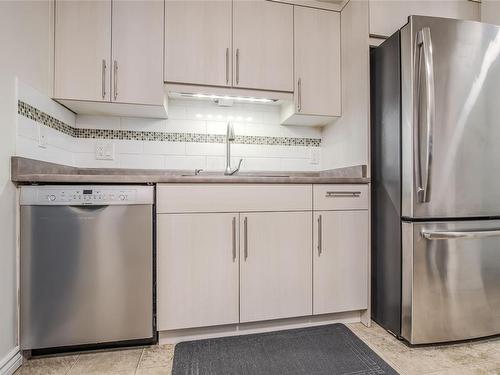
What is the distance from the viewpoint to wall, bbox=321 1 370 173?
66.4 inches

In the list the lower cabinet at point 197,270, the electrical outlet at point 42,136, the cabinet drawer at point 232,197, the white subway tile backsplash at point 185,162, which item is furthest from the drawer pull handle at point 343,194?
the electrical outlet at point 42,136

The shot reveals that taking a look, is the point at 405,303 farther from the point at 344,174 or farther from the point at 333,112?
the point at 333,112

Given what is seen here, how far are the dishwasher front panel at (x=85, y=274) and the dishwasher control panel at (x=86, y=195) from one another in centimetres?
3

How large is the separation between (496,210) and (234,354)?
1.58 meters

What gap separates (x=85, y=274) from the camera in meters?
1.33

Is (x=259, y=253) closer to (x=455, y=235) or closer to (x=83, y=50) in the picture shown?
Answer: (x=455, y=235)

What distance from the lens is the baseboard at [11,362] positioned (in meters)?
1.17

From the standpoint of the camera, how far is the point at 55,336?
1311 mm

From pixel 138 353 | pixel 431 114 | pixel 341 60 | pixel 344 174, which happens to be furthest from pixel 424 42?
pixel 138 353

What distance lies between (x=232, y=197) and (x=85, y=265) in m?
0.79

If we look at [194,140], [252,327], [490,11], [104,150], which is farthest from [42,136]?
[490,11]

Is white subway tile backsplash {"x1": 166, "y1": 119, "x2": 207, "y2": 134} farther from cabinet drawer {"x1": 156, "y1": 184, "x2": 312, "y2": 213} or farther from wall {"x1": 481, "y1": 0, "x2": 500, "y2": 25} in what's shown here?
wall {"x1": 481, "y1": 0, "x2": 500, "y2": 25}

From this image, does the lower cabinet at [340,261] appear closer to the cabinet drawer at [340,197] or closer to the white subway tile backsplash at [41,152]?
the cabinet drawer at [340,197]

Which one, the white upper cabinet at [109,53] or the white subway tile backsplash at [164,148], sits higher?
the white upper cabinet at [109,53]
